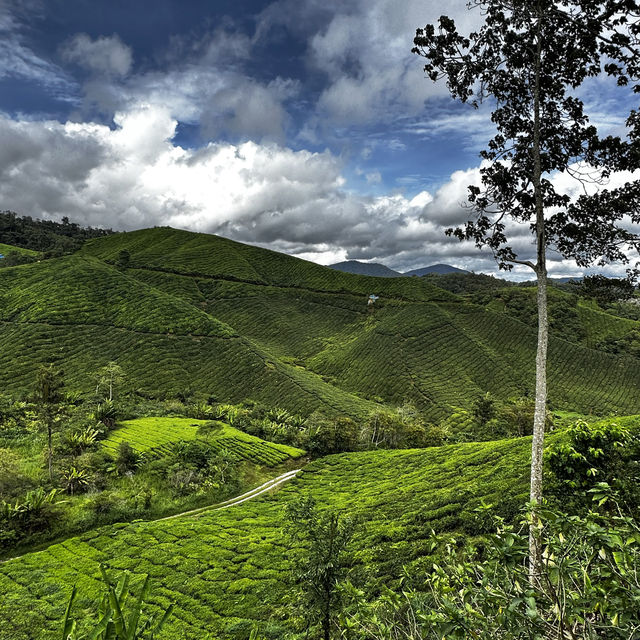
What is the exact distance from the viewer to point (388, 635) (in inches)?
150

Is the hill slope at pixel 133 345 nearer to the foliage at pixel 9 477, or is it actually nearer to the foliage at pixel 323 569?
the foliage at pixel 9 477

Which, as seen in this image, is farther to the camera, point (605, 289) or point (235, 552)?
point (235, 552)

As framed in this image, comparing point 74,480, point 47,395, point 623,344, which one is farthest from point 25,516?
point 623,344

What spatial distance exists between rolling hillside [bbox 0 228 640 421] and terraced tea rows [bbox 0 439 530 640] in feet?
124

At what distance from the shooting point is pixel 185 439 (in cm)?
3972

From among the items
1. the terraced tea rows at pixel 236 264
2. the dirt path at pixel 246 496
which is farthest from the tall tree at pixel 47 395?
the terraced tea rows at pixel 236 264

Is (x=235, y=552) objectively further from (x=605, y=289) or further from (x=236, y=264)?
(x=236, y=264)

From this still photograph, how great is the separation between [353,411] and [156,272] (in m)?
96.6

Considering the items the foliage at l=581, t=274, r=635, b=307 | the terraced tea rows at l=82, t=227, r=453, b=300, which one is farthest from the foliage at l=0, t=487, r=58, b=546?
the terraced tea rows at l=82, t=227, r=453, b=300

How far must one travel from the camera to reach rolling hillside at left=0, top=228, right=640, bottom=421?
70.4m

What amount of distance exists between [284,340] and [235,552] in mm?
85233

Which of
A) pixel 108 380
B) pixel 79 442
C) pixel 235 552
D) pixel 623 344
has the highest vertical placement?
pixel 623 344

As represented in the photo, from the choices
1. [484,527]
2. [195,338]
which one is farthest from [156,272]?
[484,527]

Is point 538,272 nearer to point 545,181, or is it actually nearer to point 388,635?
point 545,181
